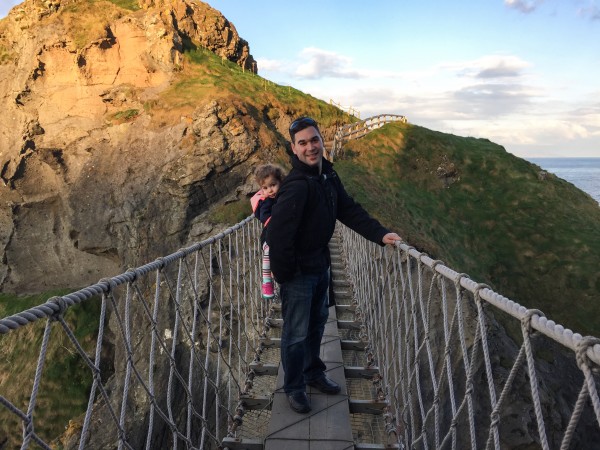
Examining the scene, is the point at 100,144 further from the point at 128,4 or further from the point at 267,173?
the point at 267,173

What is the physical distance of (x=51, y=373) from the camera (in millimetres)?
15562

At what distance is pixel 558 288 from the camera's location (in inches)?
632

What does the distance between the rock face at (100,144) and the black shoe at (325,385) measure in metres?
11.6

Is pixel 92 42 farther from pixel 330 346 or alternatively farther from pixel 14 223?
pixel 330 346

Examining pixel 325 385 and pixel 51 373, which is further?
pixel 51 373

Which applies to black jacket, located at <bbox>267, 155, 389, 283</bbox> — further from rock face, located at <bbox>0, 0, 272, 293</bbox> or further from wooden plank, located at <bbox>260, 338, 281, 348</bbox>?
rock face, located at <bbox>0, 0, 272, 293</bbox>

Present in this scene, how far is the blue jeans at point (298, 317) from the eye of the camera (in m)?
2.92

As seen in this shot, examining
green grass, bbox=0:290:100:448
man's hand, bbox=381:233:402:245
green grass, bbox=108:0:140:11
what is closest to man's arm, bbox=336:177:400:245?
man's hand, bbox=381:233:402:245

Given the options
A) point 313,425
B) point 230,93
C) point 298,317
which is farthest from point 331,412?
point 230,93

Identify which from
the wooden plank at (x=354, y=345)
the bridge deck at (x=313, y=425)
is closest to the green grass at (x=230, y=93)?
the wooden plank at (x=354, y=345)

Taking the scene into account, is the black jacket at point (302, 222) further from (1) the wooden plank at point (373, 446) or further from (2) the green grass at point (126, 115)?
(2) the green grass at point (126, 115)

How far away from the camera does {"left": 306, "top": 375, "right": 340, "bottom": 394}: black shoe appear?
10.8 ft

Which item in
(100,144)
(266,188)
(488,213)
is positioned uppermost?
(100,144)

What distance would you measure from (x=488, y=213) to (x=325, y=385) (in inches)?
714
